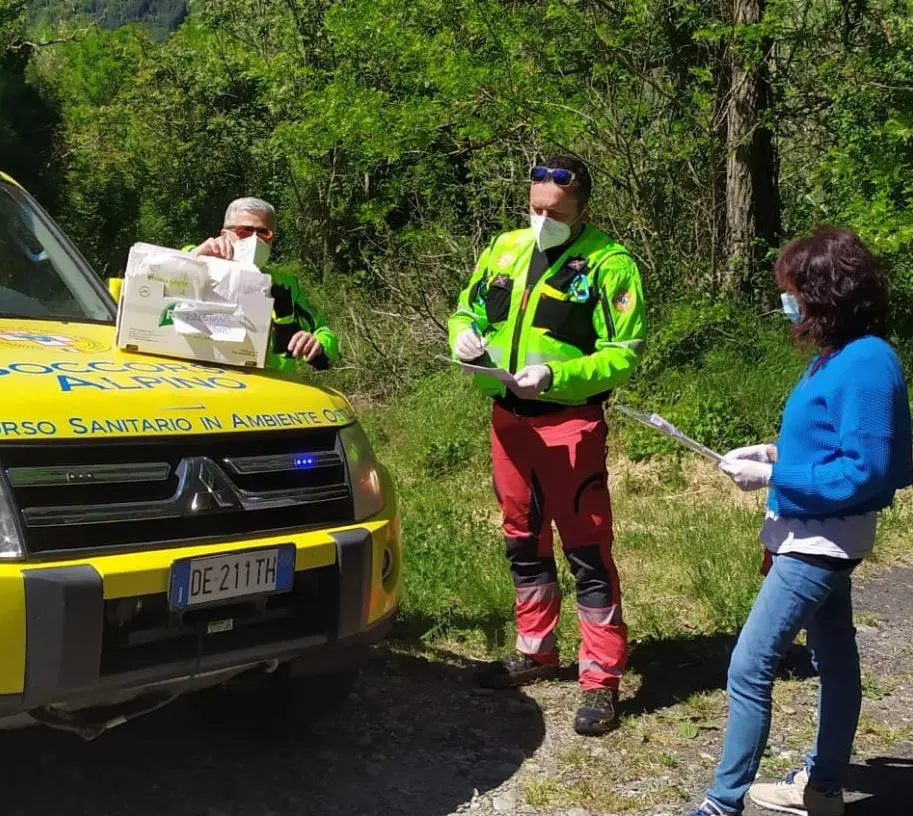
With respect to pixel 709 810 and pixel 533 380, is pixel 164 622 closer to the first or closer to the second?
pixel 533 380

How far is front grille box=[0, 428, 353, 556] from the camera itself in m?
2.98

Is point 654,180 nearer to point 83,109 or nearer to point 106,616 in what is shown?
point 106,616

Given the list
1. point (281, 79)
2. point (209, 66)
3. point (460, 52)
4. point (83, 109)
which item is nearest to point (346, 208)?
point (281, 79)

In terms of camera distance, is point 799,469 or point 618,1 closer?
point 799,469

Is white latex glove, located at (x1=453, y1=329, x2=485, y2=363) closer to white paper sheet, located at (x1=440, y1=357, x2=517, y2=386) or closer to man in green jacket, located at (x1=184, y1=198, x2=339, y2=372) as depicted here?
white paper sheet, located at (x1=440, y1=357, x2=517, y2=386)

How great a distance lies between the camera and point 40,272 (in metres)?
4.46

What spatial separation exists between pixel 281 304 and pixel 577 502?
1.57 meters

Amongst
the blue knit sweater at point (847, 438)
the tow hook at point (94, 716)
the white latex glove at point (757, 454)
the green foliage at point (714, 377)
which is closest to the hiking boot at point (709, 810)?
the blue knit sweater at point (847, 438)

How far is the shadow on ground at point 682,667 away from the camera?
466 cm

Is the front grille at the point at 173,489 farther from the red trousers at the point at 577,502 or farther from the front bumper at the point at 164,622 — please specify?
the red trousers at the point at 577,502

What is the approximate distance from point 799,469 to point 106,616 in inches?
76.1

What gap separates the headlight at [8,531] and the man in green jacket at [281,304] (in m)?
1.74

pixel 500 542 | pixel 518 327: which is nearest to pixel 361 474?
pixel 518 327

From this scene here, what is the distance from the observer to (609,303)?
13.9 ft
